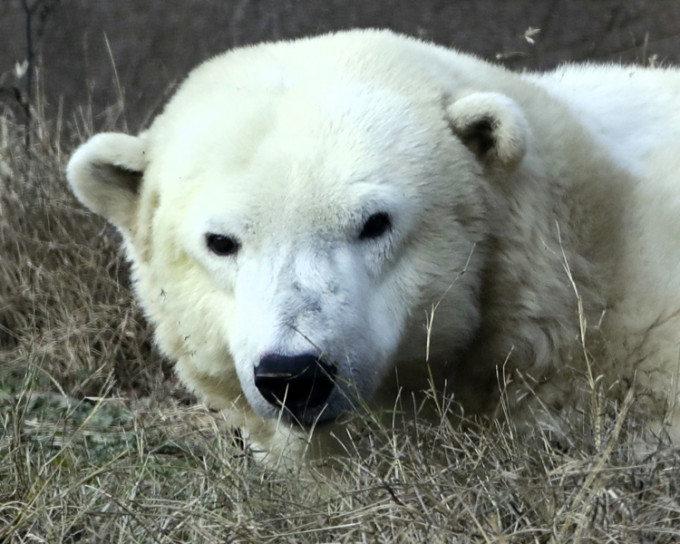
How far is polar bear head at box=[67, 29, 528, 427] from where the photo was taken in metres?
3.04

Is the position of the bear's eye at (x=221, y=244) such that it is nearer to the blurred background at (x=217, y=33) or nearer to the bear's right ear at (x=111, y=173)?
the bear's right ear at (x=111, y=173)

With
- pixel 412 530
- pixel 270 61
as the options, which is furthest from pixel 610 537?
pixel 270 61

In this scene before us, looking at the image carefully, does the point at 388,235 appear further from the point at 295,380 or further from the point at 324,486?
the point at 324,486

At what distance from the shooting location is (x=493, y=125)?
127 inches

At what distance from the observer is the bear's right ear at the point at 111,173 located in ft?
12.0

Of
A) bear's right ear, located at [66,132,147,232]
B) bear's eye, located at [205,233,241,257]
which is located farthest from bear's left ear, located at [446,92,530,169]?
bear's right ear, located at [66,132,147,232]

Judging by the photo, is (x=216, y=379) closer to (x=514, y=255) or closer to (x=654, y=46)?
(x=514, y=255)

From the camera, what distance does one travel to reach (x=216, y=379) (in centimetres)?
363

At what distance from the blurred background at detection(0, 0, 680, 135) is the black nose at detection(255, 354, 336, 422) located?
350 cm

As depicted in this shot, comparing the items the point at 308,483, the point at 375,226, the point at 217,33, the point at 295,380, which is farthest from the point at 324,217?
the point at 217,33

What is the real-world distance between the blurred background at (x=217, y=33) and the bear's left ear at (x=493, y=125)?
10.1 ft

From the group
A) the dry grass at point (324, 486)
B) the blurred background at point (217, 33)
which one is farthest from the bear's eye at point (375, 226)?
the blurred background at point (217, 33)

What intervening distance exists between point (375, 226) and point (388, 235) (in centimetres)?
5

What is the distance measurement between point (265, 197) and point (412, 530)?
1.05 m
